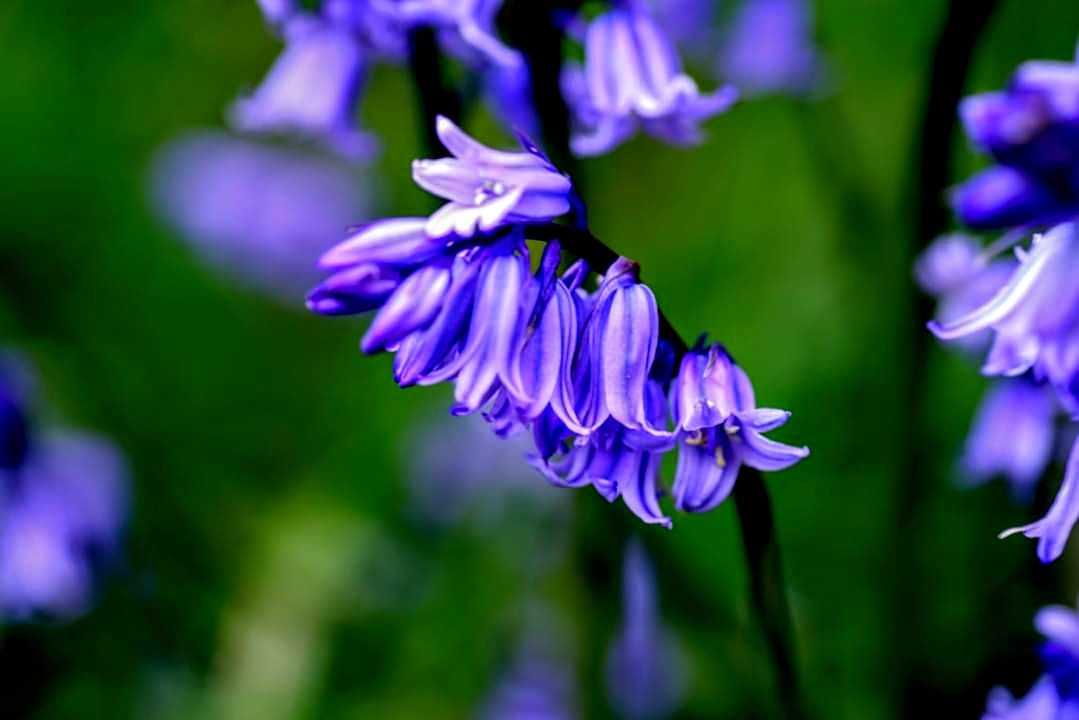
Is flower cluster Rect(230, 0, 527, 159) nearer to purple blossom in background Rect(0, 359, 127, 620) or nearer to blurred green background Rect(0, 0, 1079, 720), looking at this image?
blurred green background Rect(0, 0, 1079, 720)

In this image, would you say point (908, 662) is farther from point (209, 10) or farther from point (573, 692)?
point (209, 10)

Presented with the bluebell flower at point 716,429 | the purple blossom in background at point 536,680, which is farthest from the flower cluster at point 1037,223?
the purple blossom in background at point 536,680

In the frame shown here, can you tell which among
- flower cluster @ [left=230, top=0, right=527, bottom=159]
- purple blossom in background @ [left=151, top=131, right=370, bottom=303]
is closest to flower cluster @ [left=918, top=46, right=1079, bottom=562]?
flower cluster @ [left=230, top=0, right=527, bottom=159]

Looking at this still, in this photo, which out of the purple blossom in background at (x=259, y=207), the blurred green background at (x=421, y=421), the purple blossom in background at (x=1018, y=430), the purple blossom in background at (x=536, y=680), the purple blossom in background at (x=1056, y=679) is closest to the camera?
the purple blossom in background at (x=1056, y=679)

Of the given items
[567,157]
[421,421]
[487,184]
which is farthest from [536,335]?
[421,421]

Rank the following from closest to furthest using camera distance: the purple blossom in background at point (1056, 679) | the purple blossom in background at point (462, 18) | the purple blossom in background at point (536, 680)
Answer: the purple blossom in background at point (1056, 679) < the purple blossom in background at point (462, 18) < the purple blossom in background at point (536, 680)

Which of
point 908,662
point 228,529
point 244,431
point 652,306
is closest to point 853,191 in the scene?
point 908,662

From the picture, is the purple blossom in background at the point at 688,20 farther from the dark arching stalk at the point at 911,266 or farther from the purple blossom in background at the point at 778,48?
the dark arching stalk at the point at 911,266
